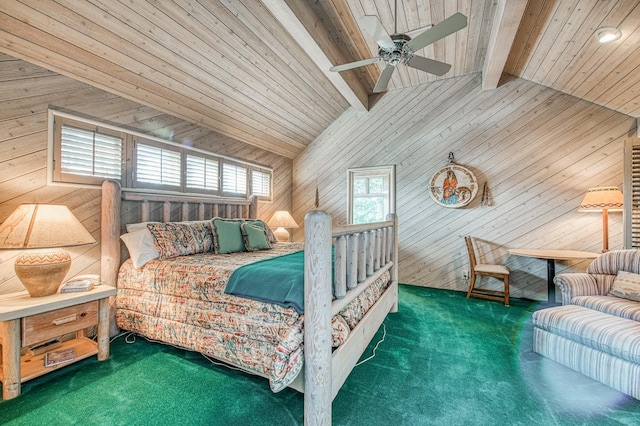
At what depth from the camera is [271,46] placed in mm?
2961

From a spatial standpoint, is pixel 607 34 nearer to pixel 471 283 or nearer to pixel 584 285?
pixel 584 285

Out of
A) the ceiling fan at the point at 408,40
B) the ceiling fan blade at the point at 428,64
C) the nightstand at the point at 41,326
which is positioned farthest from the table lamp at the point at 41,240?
the ceiling fan blade at the point at 428,64

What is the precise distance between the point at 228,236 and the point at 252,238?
285 mm

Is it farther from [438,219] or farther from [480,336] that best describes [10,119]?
[438,219]

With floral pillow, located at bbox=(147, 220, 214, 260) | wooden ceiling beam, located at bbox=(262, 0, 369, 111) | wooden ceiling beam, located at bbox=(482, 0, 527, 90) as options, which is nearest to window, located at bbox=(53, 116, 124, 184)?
floral pillow, located at bbox=(147, 220, 214, 260)

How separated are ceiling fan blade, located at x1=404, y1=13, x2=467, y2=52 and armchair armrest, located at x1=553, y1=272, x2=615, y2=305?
7.80 feet

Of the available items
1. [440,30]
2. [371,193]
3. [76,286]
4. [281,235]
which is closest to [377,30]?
[440,30]

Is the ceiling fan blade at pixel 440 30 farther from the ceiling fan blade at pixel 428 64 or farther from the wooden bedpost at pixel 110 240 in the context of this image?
the wooden bedpost at pixel 110 240

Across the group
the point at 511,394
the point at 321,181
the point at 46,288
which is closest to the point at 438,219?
the point at 321,181

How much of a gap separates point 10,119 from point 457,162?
4.98 m

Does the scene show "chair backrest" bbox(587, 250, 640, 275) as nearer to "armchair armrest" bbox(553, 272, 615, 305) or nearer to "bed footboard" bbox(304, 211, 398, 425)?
"armchair armrest" bbox(553, 272, 615, 305)

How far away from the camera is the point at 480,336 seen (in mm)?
2662

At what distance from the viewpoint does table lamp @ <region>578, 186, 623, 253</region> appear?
10.1ft

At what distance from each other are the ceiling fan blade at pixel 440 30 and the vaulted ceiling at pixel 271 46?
681 millimetres
